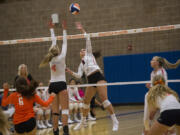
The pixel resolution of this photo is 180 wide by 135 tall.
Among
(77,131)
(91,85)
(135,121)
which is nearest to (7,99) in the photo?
(91,85)

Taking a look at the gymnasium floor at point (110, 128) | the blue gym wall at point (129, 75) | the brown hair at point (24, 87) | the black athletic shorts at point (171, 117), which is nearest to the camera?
the black athletic shorts at point (171, 117)

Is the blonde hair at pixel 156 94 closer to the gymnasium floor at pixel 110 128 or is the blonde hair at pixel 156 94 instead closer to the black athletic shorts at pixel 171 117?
the black athletic shorts at pixel 171 117

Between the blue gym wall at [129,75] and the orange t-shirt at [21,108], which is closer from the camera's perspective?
the orange t-shirt at [21,108]

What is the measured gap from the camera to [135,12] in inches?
540

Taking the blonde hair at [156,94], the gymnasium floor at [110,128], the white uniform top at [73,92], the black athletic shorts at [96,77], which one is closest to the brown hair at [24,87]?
the blonde hair at [156,94]

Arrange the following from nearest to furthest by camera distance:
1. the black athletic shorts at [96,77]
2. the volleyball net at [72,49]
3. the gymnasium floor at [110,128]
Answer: the black athletic shorts at [96,77] → the gymnasium floor at [110,128] → the volleyball net at [72,49]

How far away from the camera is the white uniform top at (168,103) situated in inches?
183

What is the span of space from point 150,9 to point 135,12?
60 cm

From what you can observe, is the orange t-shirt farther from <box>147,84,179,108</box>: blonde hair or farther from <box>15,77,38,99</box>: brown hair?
<box>147,84,179,108</box>: blonde hair

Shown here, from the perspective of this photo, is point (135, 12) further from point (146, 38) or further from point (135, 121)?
point (135, 121)

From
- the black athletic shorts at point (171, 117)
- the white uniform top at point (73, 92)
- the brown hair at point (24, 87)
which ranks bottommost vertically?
the white uniform top at point (73, 92)

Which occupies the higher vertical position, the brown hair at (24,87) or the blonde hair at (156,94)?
the brown hair at (24,87)

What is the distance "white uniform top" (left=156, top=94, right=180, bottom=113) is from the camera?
4.66m

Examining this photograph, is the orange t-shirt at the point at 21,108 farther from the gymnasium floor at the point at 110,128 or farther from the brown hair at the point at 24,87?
the gymnasium floor at the point at 110,128
